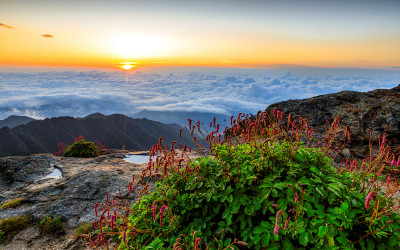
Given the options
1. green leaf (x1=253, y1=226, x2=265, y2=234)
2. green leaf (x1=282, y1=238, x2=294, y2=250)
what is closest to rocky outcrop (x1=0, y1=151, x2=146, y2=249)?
green leaf (x1=253, y1=226, x2=265, y2=234)

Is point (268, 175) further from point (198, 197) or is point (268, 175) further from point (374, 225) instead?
point (374, 225)

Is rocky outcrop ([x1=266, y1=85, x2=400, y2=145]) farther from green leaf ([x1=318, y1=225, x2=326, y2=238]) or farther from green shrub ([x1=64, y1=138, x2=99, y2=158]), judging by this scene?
green shrub ([x1=64, y1=138, x2=99, y2=158])

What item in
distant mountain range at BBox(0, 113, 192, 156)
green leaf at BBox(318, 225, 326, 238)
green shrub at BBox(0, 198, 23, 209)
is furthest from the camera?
distant mountain range at BBox(0, 113, 192, 156)

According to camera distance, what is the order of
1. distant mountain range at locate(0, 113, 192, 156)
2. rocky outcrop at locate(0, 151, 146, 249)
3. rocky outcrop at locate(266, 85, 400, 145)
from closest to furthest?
1. rocky outcrop at locate(0, 151, 146, 249)
2. rocky outcrop at locate(266, 85, 400, 145)
3. distant mountain range at locate(0, 113, 192, 156)

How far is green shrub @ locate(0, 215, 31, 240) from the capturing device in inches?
262

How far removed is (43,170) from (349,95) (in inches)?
728

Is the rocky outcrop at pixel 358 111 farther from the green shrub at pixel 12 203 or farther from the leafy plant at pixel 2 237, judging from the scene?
the green shrub at pixel 12 203

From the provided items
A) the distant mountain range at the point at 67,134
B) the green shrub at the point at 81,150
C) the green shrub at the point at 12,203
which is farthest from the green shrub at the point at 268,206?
the distant mountain range at the point at 67,134

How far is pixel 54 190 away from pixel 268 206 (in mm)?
9116

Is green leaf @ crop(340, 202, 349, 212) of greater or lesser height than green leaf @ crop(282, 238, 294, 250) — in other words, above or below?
above

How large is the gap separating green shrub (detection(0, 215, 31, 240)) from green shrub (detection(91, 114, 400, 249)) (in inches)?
192

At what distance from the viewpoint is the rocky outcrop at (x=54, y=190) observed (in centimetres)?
659

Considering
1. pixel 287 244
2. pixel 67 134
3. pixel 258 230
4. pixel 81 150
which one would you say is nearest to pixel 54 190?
pixel 81 150

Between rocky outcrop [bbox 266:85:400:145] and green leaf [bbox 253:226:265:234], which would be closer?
green leaf [bbox 253:226:265:234]
